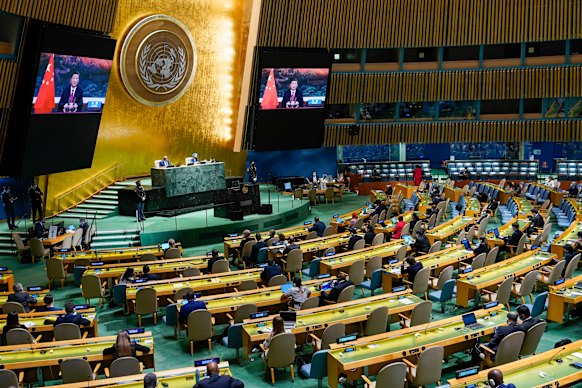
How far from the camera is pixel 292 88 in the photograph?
26578 millimetres

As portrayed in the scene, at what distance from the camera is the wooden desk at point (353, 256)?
1394cm

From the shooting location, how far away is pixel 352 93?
101 ft

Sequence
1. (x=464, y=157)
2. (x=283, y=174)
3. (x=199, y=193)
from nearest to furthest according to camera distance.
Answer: (x=199, y=193), (x=283, y=174), (x=464, y=157)

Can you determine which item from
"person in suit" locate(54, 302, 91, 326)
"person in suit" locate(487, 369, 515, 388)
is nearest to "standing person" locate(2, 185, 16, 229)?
"person in suit" locate(54, 302, 91, 326)

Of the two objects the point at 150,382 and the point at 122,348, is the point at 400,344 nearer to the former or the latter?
the point at 150,382

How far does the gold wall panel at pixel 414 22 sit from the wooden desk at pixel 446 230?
43.5ft

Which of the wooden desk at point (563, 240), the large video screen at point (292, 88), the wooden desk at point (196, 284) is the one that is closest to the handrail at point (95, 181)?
the large video screen at point (292, 88)

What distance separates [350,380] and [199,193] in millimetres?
15070

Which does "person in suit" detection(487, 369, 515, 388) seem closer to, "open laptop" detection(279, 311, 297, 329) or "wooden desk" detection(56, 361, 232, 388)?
"wooden desk" detection(56, 361, 232, 388)

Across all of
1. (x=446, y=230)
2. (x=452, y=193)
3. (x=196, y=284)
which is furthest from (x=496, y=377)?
(x=452, y=193)

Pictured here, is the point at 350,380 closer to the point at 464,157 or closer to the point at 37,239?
the point at 37,239

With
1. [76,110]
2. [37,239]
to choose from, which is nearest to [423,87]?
[76,110]

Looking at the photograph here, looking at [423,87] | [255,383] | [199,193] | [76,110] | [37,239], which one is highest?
[423,87]

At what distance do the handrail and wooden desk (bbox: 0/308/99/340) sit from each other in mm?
11880
